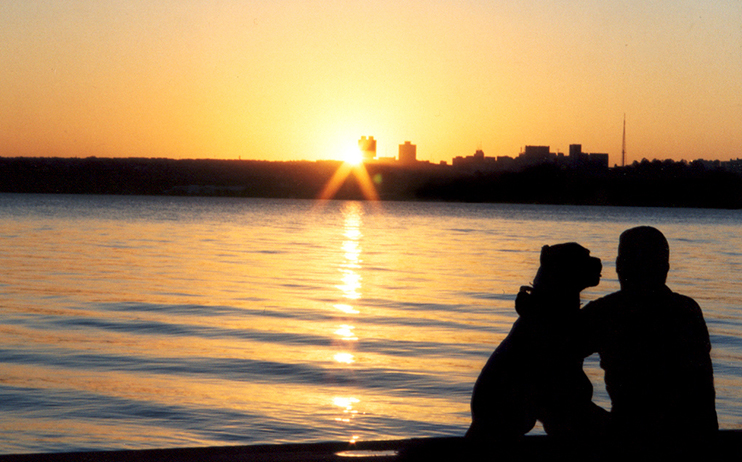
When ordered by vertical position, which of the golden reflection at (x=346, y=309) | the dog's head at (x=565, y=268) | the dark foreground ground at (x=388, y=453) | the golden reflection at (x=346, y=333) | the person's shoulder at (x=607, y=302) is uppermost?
the dog's head at (x=565, y=268)

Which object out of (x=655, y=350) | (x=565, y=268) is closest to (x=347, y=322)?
(x=565, y=268)

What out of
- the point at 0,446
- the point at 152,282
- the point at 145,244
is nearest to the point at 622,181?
the point at 145,244

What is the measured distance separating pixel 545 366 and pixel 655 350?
57 cm

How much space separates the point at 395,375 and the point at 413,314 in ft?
21.6

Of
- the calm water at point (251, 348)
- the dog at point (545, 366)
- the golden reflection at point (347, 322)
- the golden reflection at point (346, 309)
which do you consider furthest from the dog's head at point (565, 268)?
the golden reflection at point (346, 309)

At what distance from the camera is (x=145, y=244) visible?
140ft

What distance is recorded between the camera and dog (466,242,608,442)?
3.70m

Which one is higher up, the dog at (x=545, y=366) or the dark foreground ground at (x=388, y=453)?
the dog at (x=545, y=366)

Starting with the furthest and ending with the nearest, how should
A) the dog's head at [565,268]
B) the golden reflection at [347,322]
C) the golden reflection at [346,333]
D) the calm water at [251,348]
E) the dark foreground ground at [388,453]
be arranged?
the golden reflection at [346,333] → the golden reflection at [347,322] → the calm water at [251,348] → the dark foreground ground at [388,453] → the dog's head at [565,268]

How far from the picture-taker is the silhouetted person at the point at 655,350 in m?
3.36

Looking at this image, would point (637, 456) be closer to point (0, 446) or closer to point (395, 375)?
point (0, 446)

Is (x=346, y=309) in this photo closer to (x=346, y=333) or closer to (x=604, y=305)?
(x=346, y=333)

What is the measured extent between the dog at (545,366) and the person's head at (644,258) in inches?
11.9

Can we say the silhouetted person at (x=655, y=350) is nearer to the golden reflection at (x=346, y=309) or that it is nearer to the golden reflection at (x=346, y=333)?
the golden reflection at (x=346, y=333)
